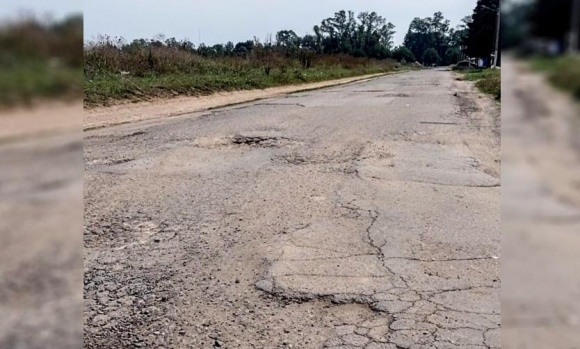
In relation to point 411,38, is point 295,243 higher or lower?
lower

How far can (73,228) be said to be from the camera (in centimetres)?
92

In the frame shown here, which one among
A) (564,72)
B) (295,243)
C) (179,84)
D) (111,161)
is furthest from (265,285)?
(179,84)

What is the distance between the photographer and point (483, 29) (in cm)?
71

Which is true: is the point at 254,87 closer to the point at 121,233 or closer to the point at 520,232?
the point at 121,233

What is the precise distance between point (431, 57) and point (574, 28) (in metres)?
0.70

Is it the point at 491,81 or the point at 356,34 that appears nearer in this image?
the point at 491,81

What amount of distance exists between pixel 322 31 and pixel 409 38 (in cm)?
18

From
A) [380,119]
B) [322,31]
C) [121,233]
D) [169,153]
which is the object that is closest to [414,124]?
[380,119]

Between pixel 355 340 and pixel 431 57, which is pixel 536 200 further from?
pixel 355 340

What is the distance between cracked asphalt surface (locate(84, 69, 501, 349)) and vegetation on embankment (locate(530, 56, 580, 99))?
1.00ft

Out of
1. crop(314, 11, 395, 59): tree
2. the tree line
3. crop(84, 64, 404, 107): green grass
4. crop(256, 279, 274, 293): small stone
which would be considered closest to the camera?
the tree line

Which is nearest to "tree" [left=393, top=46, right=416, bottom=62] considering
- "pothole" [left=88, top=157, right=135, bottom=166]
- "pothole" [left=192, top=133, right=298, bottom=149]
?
"pothole" [left=88, top=157, right=135, bottom=166]

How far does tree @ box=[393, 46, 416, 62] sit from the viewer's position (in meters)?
1.11

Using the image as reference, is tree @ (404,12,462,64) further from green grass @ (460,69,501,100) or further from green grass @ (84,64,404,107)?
green grass @ (84,64,404,107)
